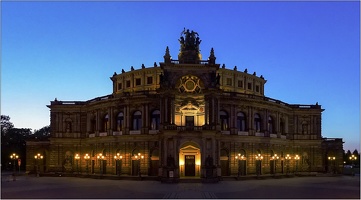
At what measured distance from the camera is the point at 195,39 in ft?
248

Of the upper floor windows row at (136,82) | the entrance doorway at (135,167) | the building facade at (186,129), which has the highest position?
→ the upper floor windows row at (136,82)

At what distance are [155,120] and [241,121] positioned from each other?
15255 mm

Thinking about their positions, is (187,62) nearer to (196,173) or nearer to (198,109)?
(198,109)

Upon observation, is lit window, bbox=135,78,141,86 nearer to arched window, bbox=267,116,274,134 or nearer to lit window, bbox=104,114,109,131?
lit window, bbox=104,114,109,131

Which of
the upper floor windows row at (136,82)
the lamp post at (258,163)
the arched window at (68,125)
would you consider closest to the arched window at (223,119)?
the lamp post at (258,163)

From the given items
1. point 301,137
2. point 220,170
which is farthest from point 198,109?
point 301,137

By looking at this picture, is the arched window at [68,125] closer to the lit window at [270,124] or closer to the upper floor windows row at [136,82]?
the upper floor windows row at [136,82]

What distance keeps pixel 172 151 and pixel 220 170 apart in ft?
27.3

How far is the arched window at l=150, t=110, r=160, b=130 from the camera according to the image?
76.0m

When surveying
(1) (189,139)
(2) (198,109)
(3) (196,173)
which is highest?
(2) (198,109)

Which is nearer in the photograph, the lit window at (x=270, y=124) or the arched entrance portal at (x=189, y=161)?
the arched entrance portal at (x=189, y=161)

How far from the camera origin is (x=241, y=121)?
78.7 m

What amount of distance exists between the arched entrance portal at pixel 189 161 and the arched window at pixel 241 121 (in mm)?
10950

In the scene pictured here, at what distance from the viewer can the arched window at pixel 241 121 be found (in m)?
78.2
